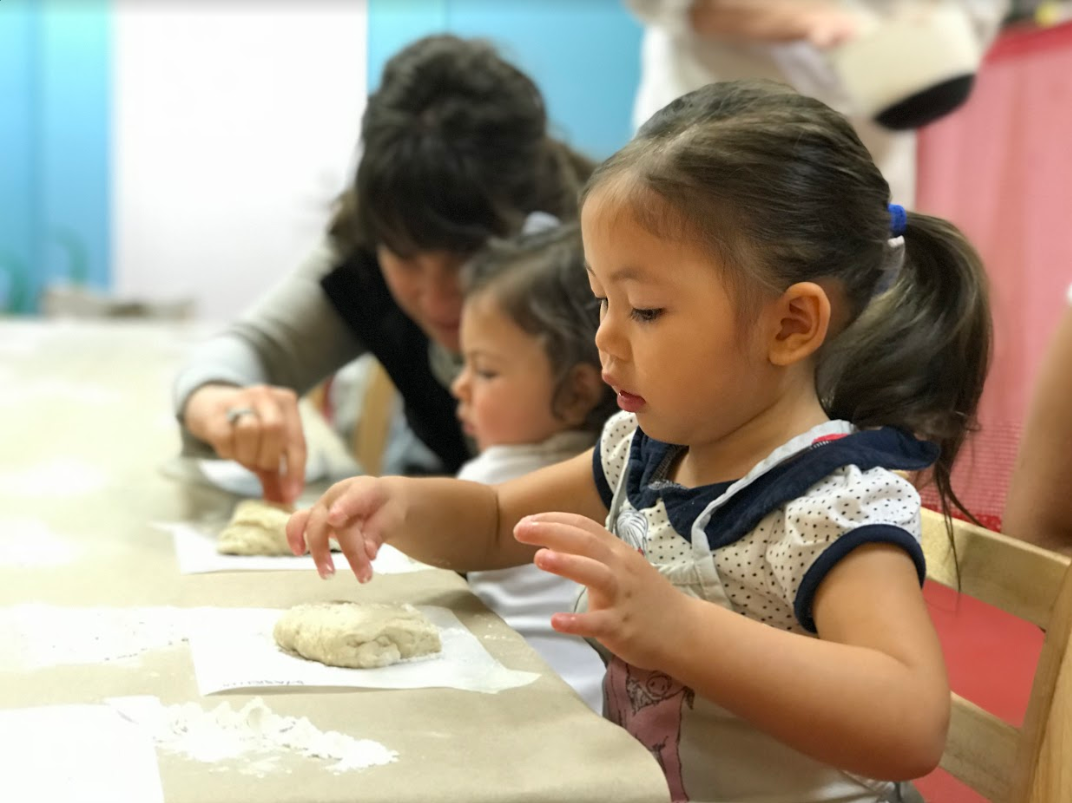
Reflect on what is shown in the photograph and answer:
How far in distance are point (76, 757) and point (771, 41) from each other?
1.68 m

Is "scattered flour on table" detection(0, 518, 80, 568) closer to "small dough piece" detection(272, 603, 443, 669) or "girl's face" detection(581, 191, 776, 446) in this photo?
A: "small dough piece" detection(272, 603, 443, 669)

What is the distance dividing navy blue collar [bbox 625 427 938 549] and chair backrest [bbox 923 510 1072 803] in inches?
3.0

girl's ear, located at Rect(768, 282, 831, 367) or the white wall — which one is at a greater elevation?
girl's ear, located at Rect(768, 282, 831, 367)

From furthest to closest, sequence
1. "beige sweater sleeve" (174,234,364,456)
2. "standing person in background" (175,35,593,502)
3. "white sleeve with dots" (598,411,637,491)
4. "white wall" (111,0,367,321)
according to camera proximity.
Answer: "white wall" (111,0,367,321), "beige sweater sleeve" (174,234,364,456), "standing person in background" (175,35,593,502), "white sleeve with dots" (598,411,637,491)

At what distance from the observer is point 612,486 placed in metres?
0.96

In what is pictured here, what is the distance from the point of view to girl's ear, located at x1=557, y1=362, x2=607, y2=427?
4.43ft

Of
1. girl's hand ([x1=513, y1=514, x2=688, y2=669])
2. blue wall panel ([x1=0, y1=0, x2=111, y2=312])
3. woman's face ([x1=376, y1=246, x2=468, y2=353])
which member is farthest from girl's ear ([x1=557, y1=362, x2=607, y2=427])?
blue wall panel ([x1=0, y1=0, x2=111, y2=312])

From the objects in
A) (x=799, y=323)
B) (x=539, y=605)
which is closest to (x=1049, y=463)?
(x=799, y=323)

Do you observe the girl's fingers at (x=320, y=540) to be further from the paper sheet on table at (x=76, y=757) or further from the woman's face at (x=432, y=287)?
the woman's face at (x=432, y=287)

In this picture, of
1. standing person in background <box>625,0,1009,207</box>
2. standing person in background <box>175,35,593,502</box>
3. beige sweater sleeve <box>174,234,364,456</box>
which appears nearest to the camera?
standing person in background <box>175,35,593,502</box>

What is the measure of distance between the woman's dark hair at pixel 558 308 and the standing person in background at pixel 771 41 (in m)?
0.66

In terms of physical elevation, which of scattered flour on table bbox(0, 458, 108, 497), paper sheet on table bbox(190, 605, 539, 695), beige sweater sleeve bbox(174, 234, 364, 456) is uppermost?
paper sheet on table bbox(190, 605, 539, 695)

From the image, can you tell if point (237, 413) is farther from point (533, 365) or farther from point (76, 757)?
point (76, 757)

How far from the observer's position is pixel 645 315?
775mm
